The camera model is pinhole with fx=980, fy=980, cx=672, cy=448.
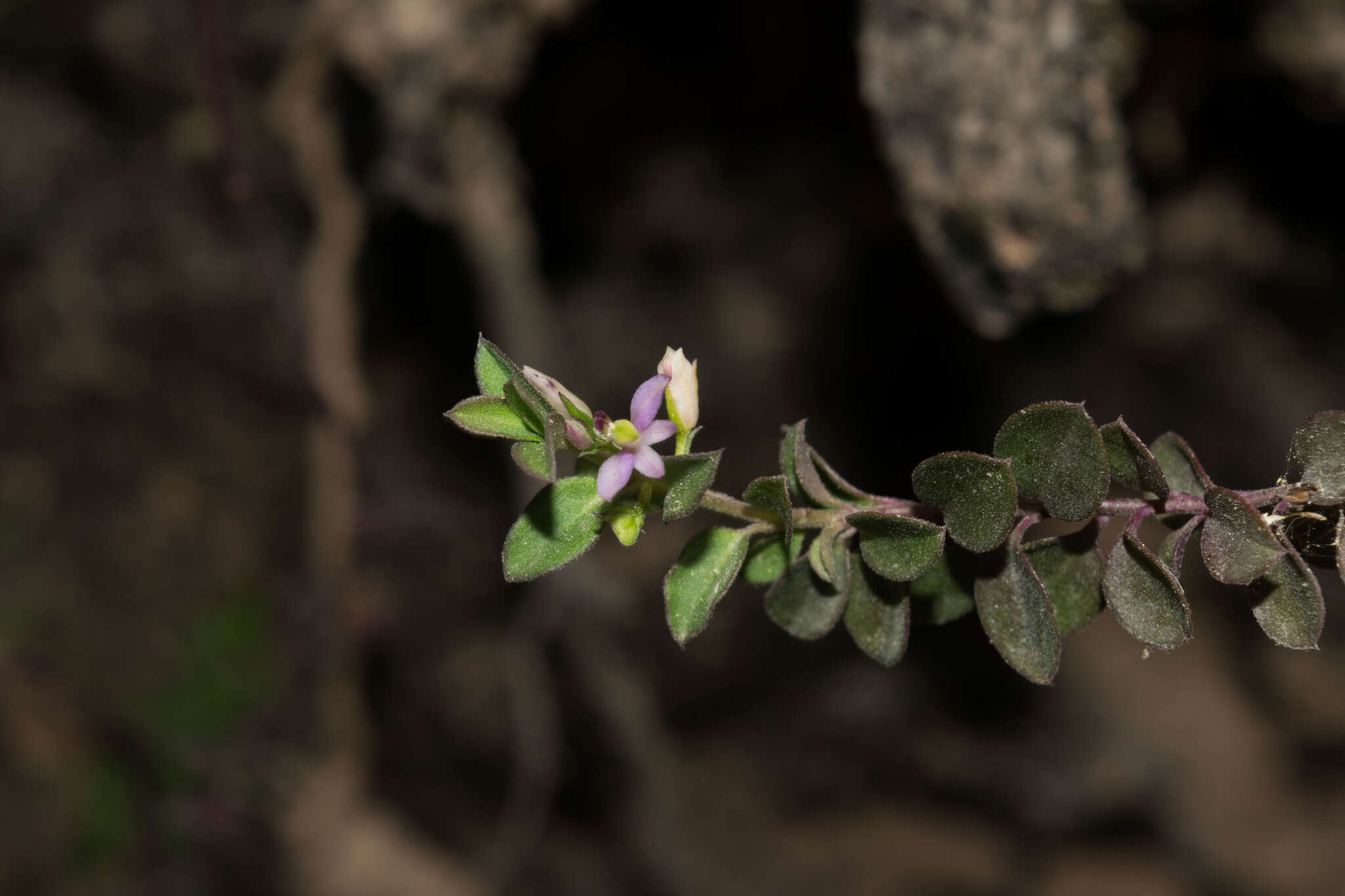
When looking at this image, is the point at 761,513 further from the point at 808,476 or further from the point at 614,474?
the point at 614,474

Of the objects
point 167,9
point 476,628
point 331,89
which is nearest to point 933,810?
point 476,628

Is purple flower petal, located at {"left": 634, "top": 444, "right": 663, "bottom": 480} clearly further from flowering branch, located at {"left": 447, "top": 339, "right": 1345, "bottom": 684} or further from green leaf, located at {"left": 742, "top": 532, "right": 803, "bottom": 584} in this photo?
green leaf, located at {"left": 742, "top": 532, "right": 803, "bottom": 584}

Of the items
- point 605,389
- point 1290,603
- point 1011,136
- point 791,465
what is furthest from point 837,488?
point 605,389

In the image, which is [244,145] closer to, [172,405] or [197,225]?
[197,225]

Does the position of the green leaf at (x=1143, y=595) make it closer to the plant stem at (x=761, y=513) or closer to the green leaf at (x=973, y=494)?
the green leaf at (x=973, y=494)

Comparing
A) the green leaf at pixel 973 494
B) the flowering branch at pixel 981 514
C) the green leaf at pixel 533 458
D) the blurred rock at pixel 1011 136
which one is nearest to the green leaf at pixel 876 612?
the flowering branch at pixel 981 514

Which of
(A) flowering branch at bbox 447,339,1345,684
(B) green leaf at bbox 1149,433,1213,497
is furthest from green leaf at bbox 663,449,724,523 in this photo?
(B) green leaf at bbox 1149,433,1213,497
